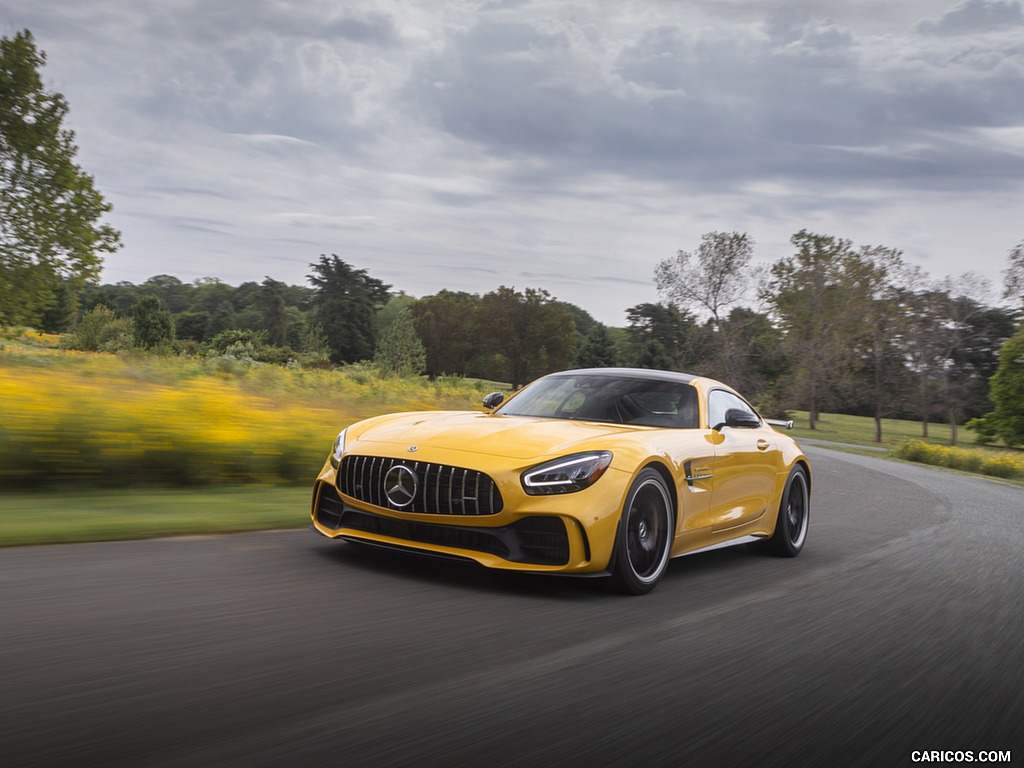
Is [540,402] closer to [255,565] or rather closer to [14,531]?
[255,565]

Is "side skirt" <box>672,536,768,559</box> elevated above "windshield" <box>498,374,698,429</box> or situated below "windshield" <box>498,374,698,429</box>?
below

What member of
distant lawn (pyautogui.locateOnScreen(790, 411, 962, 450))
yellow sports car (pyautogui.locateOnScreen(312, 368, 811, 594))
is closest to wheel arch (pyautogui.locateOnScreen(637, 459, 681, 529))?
yellow sports car (pyautogui.locateOnScreen(312, 368, 811, 594))

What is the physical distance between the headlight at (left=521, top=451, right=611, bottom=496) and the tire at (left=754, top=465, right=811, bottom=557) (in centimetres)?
281

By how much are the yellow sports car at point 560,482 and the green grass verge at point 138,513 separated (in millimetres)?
1377

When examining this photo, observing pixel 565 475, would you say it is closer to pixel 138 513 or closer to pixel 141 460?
pixel 138 513

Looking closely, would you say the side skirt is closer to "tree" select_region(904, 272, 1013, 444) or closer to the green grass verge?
the green grass verge

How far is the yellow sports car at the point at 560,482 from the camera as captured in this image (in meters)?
4.93

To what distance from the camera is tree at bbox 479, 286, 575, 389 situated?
298 ft

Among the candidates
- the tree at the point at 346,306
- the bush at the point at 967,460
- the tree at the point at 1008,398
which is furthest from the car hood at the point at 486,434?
the tree at the point at 346,306

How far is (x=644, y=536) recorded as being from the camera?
5.42 m

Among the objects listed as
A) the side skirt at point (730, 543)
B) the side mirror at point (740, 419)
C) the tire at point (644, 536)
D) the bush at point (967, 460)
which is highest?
the side mirror at point (740, 419)

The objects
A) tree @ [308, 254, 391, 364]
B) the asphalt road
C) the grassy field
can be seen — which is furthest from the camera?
tree @ [308, 254, 391, 364]

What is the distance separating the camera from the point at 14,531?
18.9ft

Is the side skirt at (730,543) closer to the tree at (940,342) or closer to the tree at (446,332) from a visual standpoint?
the tree at (940,342)
